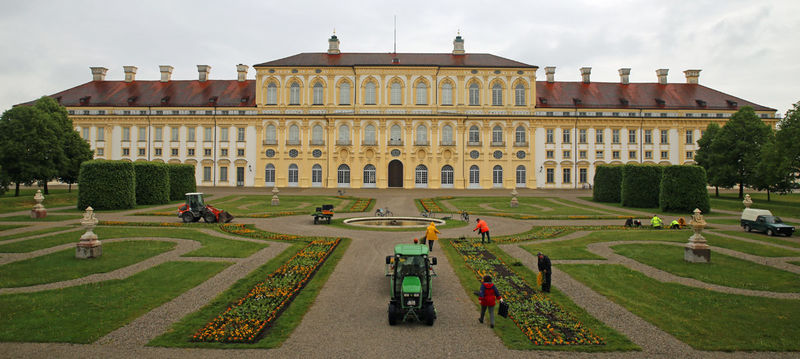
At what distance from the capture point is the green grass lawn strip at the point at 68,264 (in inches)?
575

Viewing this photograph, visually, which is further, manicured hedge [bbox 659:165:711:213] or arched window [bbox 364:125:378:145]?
arched window [bbox 364:125:378:145]

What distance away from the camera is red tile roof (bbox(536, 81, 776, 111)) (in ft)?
222

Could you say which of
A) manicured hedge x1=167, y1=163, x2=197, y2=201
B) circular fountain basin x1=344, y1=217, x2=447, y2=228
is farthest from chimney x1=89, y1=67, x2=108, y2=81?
circular fountain basin x1=344, y1=217, x2=447, y2=228

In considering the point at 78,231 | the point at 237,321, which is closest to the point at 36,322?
the point at 237,321

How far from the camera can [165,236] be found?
23797mm

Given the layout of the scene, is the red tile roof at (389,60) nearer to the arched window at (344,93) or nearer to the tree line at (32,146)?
the arched window at (344,93)

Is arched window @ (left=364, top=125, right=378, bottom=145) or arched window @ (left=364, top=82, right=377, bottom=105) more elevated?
arched window @ (left=364, top=82, right=377, bottom=105)

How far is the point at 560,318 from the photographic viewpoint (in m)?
11.5

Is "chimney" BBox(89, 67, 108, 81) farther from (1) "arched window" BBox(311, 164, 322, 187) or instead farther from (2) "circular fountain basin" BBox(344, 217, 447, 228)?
(2) "circular fountain basin" BBox(344, 217, 447, 228)

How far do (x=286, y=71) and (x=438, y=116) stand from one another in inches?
1024

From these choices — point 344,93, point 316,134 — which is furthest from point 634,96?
point 316,134

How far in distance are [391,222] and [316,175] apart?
1490 inches

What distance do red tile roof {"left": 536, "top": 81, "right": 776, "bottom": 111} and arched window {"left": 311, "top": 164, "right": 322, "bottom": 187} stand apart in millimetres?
38098

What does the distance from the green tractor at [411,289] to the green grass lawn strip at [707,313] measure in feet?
20.8
